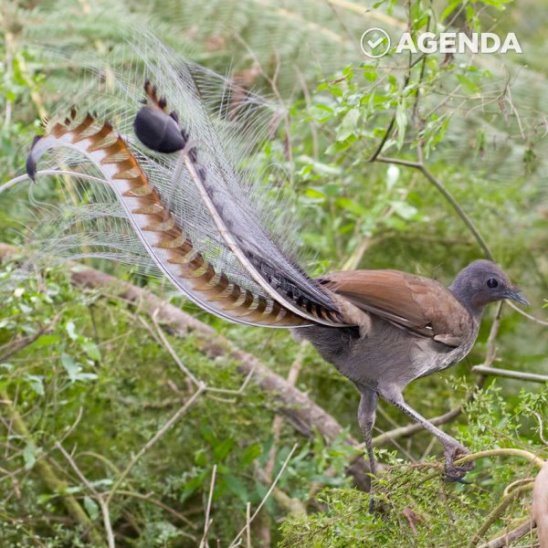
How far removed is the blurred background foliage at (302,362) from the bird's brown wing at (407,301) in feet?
0.54

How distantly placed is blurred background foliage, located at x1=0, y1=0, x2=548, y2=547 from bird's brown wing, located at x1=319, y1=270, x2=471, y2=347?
0.16m

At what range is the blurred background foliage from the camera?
2900 mm

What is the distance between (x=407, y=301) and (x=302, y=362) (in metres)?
1.29

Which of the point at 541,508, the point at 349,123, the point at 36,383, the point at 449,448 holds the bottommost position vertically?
the point at 36,383

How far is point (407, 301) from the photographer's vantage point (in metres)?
3.45

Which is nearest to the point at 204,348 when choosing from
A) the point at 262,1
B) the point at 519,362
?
the point at 519,362

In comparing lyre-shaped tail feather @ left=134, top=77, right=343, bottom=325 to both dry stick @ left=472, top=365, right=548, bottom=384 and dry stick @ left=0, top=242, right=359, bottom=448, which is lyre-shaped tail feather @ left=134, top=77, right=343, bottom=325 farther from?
dry stick @ left=0, top=242, right=359, bottom=448

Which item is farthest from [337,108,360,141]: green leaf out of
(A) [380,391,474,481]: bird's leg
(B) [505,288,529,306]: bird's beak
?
(A) [380,391,474,481]: bird's leg

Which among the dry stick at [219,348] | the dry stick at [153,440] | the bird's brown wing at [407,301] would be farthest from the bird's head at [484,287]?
the dry stick at [153,440]

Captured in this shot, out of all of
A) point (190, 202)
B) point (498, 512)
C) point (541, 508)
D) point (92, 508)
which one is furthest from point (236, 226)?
point (92, 508)

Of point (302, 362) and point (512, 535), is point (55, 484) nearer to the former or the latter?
point (302, 362)

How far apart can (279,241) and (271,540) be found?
174cm

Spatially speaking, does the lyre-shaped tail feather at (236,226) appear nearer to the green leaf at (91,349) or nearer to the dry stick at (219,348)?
the green leaf at (91,349)

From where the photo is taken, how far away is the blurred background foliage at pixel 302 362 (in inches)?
114
